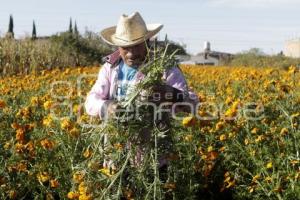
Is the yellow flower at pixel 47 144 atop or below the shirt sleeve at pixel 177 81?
below

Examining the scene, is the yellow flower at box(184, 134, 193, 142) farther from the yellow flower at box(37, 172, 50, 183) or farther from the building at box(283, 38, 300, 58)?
the building at box(283, 38, 300, 58)

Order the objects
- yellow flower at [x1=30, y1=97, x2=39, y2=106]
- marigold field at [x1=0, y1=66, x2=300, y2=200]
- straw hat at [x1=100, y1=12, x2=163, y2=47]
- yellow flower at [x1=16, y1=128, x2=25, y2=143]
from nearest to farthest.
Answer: straw hat at [x1=100, y1=12, x2=163, y2=47]
marigold field at [x1=0, y1=66, x2=300, y2=200]
yellow flower at [x1=16, y1=128, x2=25, y2=143]
yellow flower at [x1=30, y1=97, x2=39, y2=106]

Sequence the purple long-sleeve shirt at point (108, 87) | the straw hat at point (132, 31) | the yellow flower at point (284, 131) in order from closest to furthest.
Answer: the purple long-sleeve shirt at point (108, 87)
the straw hat at point (132, 31)
the yellow flower at point (284, 131)

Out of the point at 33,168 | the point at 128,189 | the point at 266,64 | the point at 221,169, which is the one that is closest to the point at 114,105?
the point at 128,189

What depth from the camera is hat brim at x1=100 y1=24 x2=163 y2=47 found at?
2973mm

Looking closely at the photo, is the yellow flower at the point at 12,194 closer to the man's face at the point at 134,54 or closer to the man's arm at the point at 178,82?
the man's face at the point at 134,54

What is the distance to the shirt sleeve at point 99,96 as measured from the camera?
2.95 metres

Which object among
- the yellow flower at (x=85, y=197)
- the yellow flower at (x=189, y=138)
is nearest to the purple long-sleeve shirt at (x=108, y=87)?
the yellow flower at (x=85, y=197)

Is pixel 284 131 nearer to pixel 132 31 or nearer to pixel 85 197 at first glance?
pixel 132 31

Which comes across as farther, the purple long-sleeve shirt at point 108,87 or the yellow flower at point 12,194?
the yellow flower at point 12,194

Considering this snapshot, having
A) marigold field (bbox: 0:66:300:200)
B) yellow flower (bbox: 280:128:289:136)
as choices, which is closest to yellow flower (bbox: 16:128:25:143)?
marigold field (bbox: 0:66:300:200)

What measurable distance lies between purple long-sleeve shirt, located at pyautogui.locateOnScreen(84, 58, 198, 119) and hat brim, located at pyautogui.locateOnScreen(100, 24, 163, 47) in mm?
158

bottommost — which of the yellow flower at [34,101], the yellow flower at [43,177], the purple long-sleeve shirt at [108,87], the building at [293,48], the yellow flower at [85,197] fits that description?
the yellow flower at [43,177]

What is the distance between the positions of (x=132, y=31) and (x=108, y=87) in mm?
344
